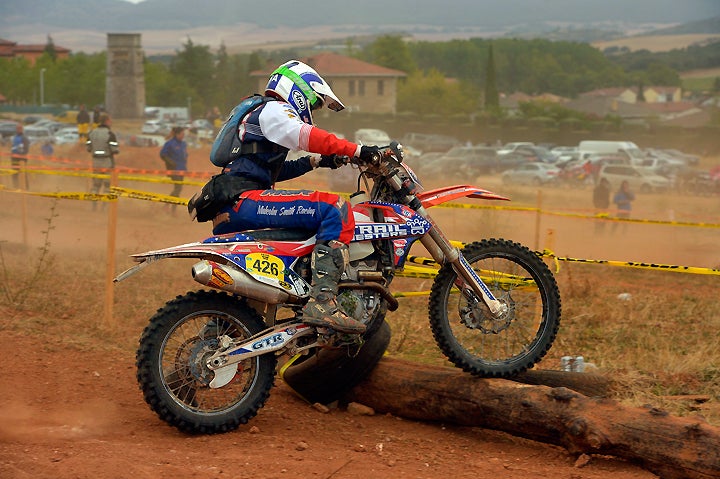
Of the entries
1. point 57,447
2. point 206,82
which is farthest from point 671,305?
point 206,82

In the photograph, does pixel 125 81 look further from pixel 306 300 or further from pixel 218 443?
pixel 218 443

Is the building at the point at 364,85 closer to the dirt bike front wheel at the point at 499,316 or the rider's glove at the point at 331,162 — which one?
the rider's glove at the point at 331,162

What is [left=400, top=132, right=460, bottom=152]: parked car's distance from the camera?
65.7 meters

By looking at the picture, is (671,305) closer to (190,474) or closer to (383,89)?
(190,474)

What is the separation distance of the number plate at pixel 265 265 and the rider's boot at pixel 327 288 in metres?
0.23

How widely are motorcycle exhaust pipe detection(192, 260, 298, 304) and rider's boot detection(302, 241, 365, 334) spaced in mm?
218

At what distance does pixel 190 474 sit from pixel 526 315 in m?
2.67

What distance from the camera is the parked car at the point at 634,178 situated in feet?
126

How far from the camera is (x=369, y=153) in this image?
5.86 m

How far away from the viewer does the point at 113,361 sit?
24.6 feet

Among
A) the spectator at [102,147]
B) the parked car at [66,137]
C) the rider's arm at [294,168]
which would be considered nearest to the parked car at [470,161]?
the parked car at [66,137]

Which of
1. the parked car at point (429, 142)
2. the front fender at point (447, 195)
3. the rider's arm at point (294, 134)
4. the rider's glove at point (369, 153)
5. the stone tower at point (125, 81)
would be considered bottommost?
the parked car at point (429, 142)

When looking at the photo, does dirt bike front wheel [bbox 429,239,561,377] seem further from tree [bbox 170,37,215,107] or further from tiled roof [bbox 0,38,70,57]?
tiled roof [bbox 0,38,70,57]

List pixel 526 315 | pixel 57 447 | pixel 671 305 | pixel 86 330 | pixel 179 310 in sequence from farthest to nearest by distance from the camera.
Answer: pixel 671 305 < pixel 86 330 < pixel 526 315 < pixel 179 310 < pixel 57 447
